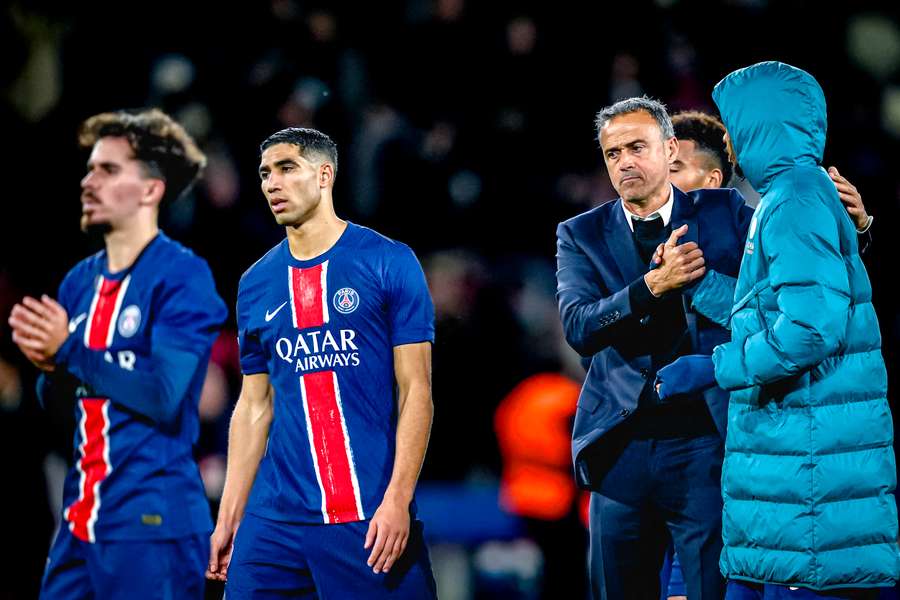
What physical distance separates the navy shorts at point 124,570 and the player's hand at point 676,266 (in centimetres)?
185

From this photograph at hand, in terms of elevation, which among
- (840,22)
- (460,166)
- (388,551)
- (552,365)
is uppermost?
(840,22)

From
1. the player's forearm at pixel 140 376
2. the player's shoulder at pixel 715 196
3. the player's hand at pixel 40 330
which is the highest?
the player's shoulder at pixel 715 196

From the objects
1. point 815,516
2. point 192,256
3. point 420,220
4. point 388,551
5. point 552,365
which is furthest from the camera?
point 420,220

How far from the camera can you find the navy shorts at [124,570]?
437 cm

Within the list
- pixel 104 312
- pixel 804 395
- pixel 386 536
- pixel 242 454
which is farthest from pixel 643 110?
pixel 104 312

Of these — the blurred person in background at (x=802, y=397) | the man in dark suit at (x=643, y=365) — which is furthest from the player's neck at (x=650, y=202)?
the blurred person in background at (x=802, y=397)

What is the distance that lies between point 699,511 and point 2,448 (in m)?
3.13

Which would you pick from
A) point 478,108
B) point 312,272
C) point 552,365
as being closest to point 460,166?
point 478,108

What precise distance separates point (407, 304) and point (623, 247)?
0.70m

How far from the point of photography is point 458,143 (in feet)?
27.5

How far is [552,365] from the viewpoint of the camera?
22.9 feet

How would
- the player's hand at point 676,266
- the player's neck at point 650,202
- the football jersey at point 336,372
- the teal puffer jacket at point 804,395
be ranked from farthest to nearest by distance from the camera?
the player's neck at point 650,202
the football jersey at point 336,372
the player's hand at point 676,266
the teal puffer jacket at point 804,395

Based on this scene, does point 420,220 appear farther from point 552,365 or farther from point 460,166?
point 552,365

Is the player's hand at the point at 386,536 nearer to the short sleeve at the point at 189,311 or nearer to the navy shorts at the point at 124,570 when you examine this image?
the navy shorts at the point at 124,570
